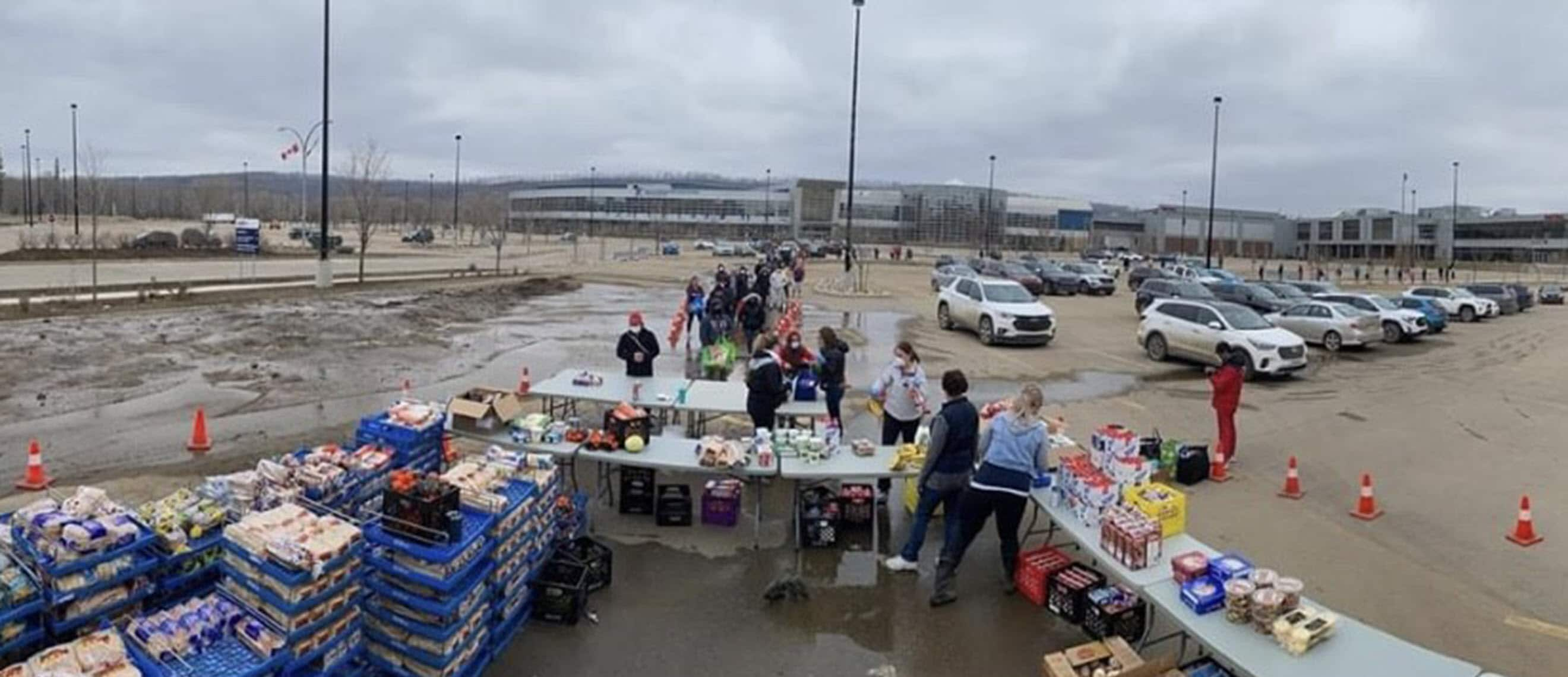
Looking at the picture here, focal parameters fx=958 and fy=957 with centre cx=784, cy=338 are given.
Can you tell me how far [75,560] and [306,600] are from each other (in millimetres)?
1218

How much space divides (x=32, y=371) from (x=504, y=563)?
14.4 meters

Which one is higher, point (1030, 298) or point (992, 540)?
point (1030, 298)

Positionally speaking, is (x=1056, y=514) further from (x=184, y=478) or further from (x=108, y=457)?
(x=108, y=457)

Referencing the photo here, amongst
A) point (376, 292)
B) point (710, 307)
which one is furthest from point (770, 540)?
point (376, 292)

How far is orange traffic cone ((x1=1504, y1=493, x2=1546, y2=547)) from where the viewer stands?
9.09 meters

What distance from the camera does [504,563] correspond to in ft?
20.4

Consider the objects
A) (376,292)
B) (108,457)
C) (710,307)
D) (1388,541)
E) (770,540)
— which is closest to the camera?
(770,540)

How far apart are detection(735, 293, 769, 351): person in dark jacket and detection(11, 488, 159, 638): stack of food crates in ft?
47.5

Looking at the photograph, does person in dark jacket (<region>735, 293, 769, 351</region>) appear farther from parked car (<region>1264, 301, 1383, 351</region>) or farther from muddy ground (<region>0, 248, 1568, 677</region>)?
parked car (<region>1264, 301, 1383, 351</region>)

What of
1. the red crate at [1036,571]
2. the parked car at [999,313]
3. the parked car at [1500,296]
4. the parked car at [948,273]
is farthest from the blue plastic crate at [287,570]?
the parked car at [1500,296]

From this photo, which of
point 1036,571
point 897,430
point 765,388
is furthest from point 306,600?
point 897,430

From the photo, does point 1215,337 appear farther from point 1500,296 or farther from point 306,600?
point 1500,296

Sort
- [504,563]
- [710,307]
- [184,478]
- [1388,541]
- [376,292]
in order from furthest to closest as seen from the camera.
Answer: [376,292]
[710,307]
[184,478]
[1388,541]
[504,563]

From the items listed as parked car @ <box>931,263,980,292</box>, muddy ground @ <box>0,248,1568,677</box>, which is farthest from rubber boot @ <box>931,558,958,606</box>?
parked car @ <box>931,263,980,292</box>
